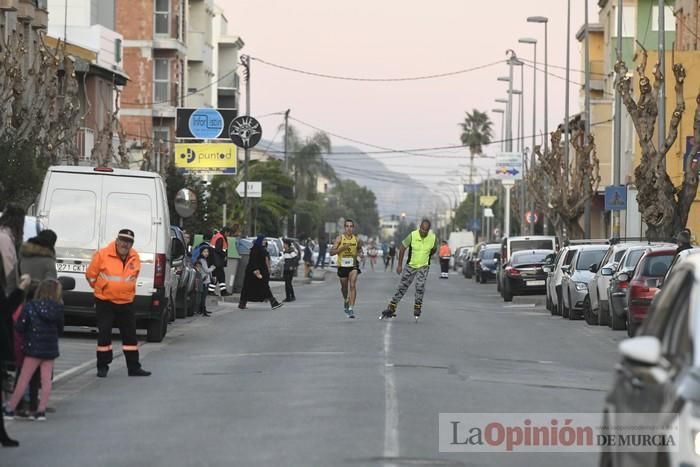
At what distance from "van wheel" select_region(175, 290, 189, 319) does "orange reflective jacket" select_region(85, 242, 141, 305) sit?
13.2m

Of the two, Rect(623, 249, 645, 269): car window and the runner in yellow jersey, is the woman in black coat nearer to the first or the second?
Rect(623, 249, 645, 269): car window

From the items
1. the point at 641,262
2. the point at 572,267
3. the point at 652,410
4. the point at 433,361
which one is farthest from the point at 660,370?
the point at 572,267

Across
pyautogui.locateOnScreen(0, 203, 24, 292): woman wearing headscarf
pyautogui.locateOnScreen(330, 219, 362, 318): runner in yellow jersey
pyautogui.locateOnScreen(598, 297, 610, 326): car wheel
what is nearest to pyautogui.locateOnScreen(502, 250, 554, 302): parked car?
pyautogui.locateOnScreen(598, 297, 610, 326): car wheel

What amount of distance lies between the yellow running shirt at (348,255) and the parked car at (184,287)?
2.89 m

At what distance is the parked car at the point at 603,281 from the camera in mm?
30531

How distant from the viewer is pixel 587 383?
18.5 meters

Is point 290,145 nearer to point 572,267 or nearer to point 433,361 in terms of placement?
point 572,267

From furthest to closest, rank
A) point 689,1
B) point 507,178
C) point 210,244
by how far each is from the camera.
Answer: point 507,178 → point 689,1 → point 210,244

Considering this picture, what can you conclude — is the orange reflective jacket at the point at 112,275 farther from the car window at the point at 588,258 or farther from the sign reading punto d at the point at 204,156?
the sign reading punto d at the point at 204,156

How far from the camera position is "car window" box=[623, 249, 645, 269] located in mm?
29203

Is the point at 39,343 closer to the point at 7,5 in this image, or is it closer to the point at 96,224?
the point at 96,224

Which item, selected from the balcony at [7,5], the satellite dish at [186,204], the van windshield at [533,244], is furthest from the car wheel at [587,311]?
the balcony at [7,5]

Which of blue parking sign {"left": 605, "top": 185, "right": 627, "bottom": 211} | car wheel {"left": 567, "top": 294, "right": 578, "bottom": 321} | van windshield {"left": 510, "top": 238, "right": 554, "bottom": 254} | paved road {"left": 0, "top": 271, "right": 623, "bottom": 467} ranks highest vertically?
blue parking sign {"left": 605, "top": 185, "right": 627, "bottom": 211}

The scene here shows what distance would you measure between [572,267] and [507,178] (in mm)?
43891
